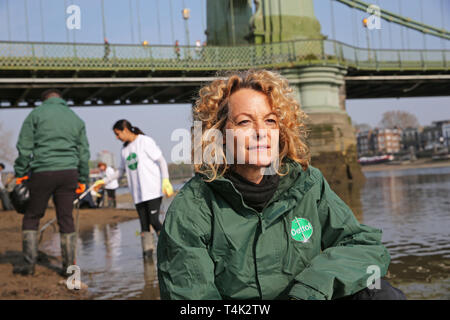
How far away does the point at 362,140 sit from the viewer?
423 ft

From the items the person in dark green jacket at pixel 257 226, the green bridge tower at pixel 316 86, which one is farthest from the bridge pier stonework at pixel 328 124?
the person in dark green jacket at pixel 257 226

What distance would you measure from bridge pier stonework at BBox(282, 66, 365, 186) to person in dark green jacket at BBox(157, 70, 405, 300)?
20853 mm

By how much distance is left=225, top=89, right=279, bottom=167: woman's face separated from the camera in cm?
204

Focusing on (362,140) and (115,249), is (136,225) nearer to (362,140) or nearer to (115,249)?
(115,249)

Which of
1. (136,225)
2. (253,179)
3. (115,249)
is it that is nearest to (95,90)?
(136,225)

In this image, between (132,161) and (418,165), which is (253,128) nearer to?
(132,161)

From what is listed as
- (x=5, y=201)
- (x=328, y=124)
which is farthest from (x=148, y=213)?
(x=328, y=124)

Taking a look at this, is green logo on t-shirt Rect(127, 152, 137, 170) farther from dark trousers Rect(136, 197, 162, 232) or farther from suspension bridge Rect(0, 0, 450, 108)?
suspension bridge Rect(0, 0, 450, 108)

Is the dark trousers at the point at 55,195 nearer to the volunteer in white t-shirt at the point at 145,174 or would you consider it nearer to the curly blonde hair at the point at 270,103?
the volunteer in white t-shirt at the point at 145,174

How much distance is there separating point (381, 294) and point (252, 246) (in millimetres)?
481

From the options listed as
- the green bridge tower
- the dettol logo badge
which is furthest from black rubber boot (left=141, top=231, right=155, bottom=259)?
the green bridge tower

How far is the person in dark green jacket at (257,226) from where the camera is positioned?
5.89ft

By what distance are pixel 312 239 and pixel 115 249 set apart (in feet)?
18.9
